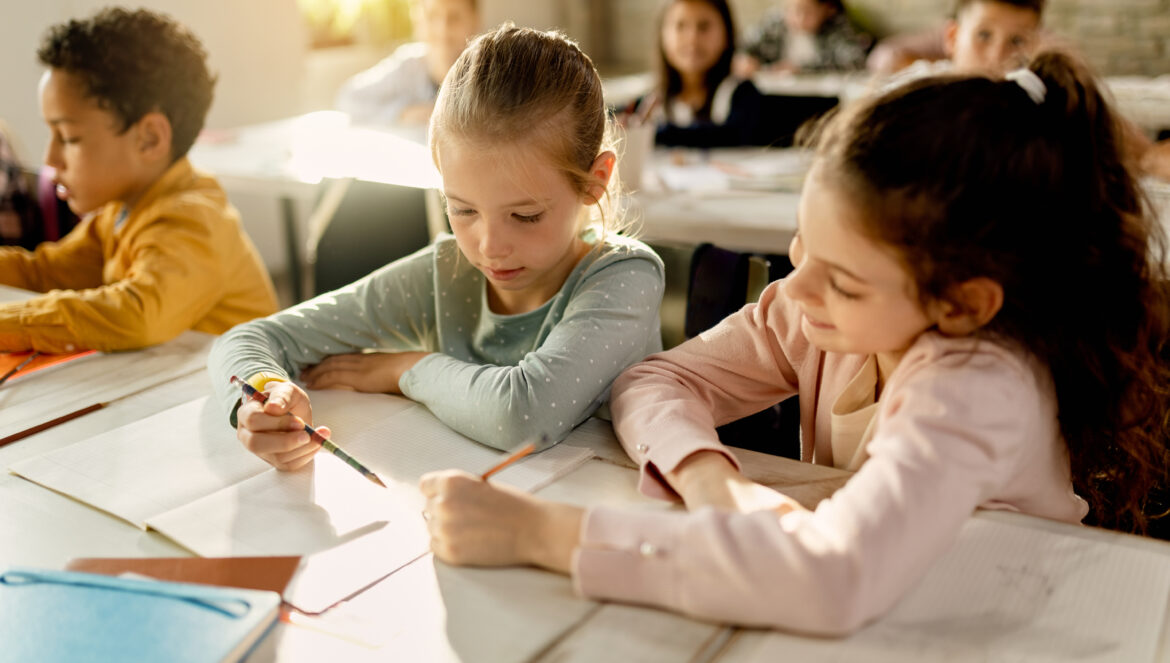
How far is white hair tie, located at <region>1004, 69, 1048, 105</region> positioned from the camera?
0.80 m

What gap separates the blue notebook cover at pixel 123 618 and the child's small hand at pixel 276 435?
246 mm

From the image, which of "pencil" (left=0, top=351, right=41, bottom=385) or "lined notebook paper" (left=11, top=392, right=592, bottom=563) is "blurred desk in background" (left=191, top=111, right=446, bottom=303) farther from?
"lined notebook paper" (left=11, top=392, right=592, bottom=563)

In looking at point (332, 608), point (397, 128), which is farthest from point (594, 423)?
point (397, 128)

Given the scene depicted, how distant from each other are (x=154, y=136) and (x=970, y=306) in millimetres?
1453

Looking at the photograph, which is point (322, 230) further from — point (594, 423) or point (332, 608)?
point (332, 608)

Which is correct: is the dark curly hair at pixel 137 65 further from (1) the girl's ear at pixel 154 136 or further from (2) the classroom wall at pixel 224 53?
(2) the classroom wall at pixel 224 53

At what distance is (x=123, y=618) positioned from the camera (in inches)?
28.6

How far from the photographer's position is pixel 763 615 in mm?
713

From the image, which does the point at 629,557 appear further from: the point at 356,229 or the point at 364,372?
the point at 356,229

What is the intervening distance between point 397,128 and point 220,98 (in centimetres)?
128

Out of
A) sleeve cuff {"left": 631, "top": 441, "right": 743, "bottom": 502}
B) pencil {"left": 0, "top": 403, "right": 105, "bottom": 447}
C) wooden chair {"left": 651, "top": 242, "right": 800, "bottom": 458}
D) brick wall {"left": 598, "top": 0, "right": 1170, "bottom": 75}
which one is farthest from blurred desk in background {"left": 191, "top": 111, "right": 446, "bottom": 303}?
brick wall {"left": 598, "top": 0, "right": 1170, "bottom": 75}

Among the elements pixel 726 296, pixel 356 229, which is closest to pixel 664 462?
pixel 726 296

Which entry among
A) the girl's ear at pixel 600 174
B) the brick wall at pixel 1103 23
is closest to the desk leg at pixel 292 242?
the girl's ear at pixel 600 174

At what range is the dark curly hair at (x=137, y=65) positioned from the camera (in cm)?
168
